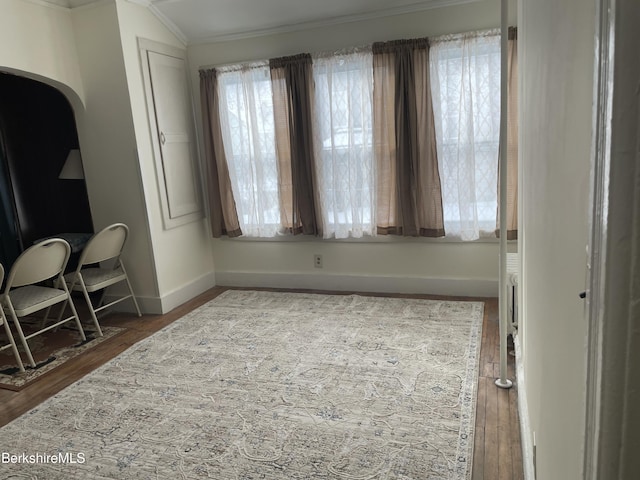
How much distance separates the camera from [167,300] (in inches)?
158

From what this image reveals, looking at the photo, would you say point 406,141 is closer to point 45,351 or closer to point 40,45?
point 40,45

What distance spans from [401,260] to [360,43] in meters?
1.82

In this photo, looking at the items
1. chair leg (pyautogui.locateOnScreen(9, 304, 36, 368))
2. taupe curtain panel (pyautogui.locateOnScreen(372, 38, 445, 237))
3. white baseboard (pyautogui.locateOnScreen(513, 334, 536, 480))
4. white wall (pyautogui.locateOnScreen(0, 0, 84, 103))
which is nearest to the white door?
white wall (pyautogui.locateOnScreen(0, 0, 84, 103))

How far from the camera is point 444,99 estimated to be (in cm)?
362

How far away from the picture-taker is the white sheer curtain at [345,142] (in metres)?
3.83

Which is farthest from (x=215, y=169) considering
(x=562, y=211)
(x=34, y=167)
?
(x=562, y=211)

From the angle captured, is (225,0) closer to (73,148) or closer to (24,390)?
(73,148)

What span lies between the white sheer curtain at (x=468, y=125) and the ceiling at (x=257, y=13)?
0.40 metres

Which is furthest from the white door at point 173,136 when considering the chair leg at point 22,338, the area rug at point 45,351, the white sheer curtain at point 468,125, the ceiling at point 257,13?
the white sheer curtain at point 468,125

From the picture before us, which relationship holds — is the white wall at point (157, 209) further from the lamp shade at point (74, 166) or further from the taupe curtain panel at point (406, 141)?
the taupe curtain panel at point (406, 141)

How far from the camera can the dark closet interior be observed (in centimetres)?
437

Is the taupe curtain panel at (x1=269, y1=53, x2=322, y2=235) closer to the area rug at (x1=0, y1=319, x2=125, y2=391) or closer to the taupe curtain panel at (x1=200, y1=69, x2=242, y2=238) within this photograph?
the taupe curtain panel at (x1=200, y1=69, x2=242, y2=238)

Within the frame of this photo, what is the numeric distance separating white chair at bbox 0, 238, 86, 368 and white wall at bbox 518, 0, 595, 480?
116 inches

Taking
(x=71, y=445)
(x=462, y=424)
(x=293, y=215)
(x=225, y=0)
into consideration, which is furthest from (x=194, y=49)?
(x=462, y=424)
